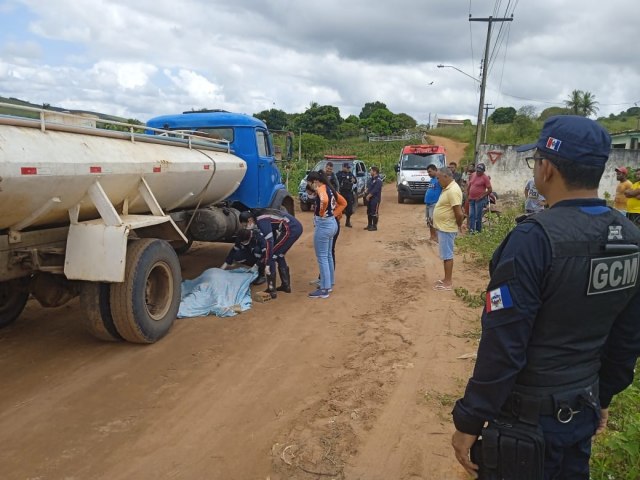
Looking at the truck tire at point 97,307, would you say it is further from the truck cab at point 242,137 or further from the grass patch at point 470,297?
the grass patch at point 470,297

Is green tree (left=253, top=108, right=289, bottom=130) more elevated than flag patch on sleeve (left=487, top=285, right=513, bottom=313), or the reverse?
green tree (left=253, top=108, right=289, bottom=130)

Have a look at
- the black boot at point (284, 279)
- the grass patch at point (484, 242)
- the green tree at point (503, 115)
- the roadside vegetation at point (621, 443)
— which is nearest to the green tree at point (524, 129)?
the green tree at point (503, 115)

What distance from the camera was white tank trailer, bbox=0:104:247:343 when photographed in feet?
13.6

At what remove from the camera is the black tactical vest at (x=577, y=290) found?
5.64ft

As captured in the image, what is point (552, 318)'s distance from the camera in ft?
5.81

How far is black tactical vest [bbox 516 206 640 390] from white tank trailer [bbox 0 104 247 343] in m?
3.74

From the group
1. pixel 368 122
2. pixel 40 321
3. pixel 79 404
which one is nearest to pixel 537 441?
pixel 79 404

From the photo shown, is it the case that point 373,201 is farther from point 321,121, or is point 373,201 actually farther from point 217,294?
point 321,121

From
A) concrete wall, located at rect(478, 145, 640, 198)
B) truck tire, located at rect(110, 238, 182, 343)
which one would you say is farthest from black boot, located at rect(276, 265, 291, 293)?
concrete wall, located at rect(478, 145, 640, 198)

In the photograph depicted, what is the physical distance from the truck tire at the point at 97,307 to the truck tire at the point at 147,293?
2.8 inches

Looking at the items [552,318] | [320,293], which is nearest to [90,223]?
[320,293]

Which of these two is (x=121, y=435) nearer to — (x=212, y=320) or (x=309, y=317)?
(x=212, y=320)

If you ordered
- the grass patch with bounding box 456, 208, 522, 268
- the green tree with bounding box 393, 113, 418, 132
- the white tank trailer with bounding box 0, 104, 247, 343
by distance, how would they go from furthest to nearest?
the green tree with bounding box 393, 113, 418, 132 → the grass patch with bounding box 456, 208, 522, 268 → the white tank trailer with bounding box 0, 104, 247, 343

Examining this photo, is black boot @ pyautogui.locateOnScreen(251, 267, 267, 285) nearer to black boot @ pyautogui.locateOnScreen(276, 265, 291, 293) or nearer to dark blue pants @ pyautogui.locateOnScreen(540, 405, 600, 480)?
black boot @ pyautogui.locateOnScreen(276, 265, 291, 293)
